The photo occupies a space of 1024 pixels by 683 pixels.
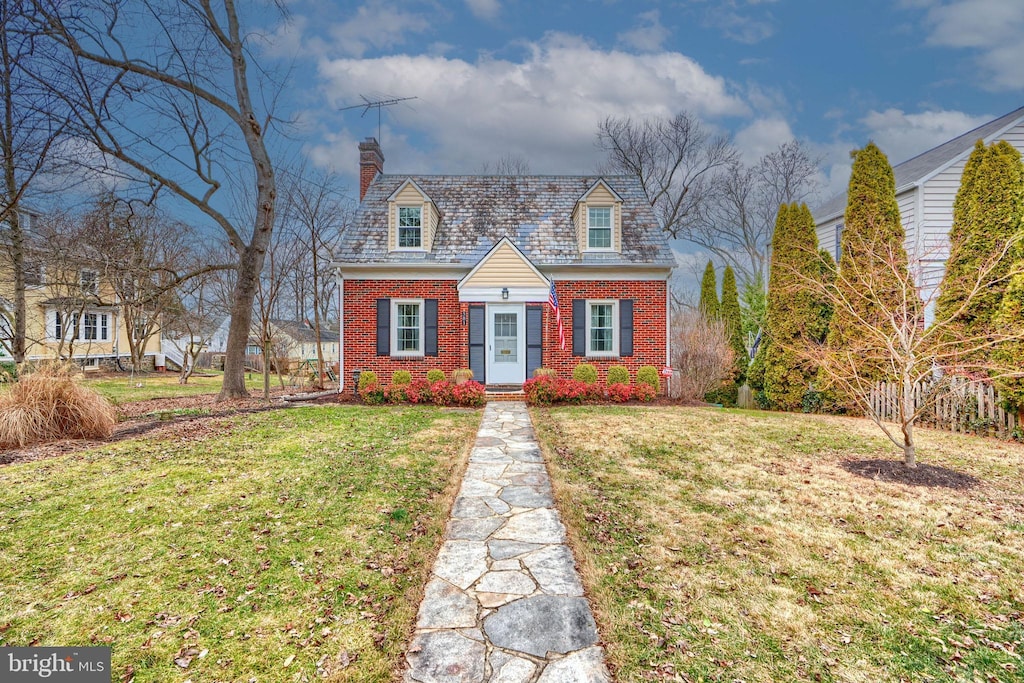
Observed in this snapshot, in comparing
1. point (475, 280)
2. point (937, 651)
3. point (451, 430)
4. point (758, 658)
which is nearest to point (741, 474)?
point (937, 651)

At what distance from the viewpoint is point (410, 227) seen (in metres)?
14.2

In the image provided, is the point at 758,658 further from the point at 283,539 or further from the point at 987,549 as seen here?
the point at 283,539

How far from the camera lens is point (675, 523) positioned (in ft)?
14.1

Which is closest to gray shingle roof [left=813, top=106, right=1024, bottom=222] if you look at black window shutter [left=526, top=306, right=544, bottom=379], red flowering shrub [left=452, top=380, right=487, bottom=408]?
black window shutter [left=526, top=306, right=544, bottom=379]

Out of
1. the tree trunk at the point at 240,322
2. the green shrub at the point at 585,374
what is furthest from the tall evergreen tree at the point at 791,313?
the tree trunk at the point at 240,322

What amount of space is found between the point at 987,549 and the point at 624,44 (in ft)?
54.1

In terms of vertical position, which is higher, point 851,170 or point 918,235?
point 851,170

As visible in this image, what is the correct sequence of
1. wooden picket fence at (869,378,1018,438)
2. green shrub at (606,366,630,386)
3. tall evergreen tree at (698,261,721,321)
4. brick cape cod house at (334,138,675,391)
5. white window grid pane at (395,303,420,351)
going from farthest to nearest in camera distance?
tall evergreen tree at (698,261,721,321)
white window grid pane at (395,303,420,351)
brick cape cod house at (334,138,675,391)
green shrub at (606,366,630,386)
wooden picket fence at (869,378,1018,438)

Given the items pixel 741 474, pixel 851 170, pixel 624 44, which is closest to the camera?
pixel 741 474

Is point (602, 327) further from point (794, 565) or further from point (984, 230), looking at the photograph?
point (794, 565)

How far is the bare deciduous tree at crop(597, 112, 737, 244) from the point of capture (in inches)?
1021

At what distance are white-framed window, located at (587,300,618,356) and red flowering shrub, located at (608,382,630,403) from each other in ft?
5.84

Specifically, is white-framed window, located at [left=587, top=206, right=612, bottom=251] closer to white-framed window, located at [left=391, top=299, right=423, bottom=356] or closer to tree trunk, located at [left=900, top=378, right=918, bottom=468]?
white-framed window, located at [left=391, top=299, right=423, bottom=356]

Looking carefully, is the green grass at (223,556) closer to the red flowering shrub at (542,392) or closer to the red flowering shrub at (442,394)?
the red flowering shrub at (442,394)
